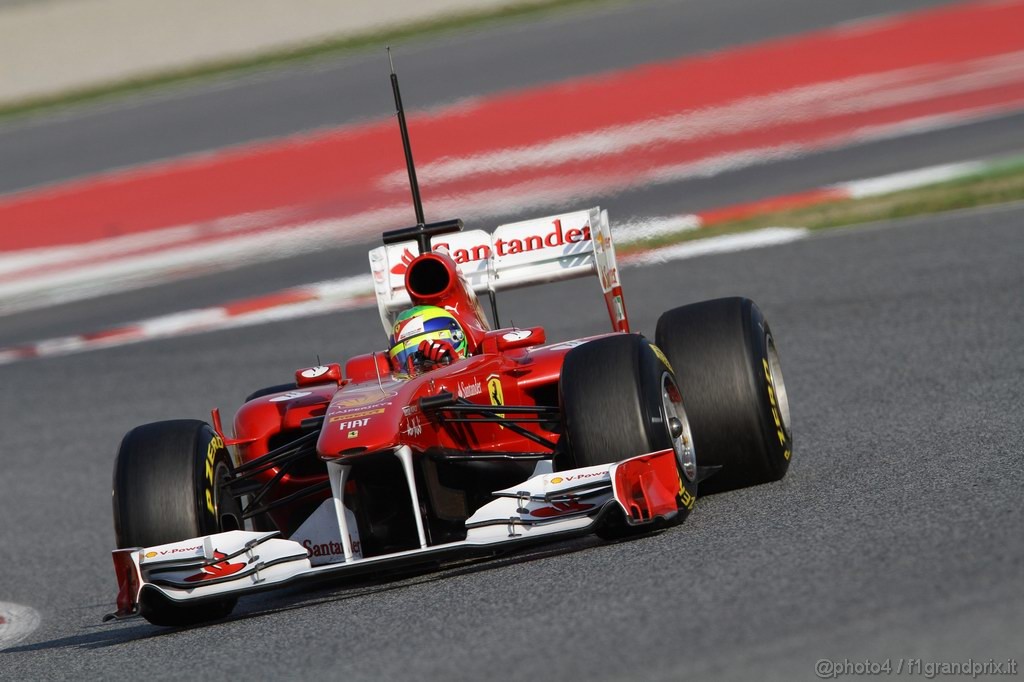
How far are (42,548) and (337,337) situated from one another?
12.0ft

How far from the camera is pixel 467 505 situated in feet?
21.2

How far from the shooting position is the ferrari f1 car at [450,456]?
5.81 meters

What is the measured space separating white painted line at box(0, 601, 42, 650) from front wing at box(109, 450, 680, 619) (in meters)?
1.16

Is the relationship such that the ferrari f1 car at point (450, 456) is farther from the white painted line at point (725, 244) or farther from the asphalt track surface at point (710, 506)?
the white painted line at point (725, 244)

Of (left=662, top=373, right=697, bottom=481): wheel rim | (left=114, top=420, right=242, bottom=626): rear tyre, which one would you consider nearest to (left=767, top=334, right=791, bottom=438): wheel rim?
(left=662, top=373, right=697, bottom=481): wheel rim

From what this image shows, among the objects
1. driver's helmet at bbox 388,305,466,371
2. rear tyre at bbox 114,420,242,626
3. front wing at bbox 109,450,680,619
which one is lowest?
front wing at bbox 109,450,680,619

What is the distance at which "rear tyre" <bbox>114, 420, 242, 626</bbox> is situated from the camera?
6094 mm

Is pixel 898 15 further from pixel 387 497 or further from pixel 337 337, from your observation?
pixel 387 497

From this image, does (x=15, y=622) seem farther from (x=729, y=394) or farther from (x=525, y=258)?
(x=729, y=394)

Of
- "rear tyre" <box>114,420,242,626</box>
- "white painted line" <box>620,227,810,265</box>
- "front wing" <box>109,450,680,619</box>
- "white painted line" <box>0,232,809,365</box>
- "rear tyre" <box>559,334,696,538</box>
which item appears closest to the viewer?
"front wing" <box>109,450,680,619</box>

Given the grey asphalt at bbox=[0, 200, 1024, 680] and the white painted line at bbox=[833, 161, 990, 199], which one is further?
the white painted line at bbox=[833, 161, 990, 199]

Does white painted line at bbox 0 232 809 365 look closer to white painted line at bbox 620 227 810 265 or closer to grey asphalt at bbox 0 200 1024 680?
white painted line at bbox 620 227 810 265

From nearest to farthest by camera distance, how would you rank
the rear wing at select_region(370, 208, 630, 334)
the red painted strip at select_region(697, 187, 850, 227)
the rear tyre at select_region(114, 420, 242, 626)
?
the rear tyre at select_region(114, 420, 242, 626), the rear wing at select_region(370, 208, 630, 334), the red painted strip at select_region(697, 187, 850, 227)

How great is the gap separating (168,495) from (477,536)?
4.19 ft
